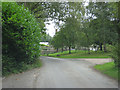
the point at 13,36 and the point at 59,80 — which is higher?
the point at 13,36

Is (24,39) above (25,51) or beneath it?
above

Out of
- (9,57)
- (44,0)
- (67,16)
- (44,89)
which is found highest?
(44,0)

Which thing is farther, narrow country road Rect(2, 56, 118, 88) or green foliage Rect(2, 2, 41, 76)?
green foliage Rect(2, 2, 41, 76)

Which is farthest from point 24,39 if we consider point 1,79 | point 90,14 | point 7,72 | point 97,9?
point 90,14

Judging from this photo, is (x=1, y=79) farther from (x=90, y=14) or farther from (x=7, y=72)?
(x=90, y=14)

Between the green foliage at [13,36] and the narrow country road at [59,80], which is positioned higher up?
the green foliage at [13,36]

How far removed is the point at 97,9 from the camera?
2781cm

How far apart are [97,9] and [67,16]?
1040cm

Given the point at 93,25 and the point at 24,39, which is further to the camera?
the point at 93,25

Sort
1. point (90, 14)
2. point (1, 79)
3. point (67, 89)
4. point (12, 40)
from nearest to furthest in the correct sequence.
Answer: point (67, 89)
point (1, 79)
point (12, 40)
point (90, 14)

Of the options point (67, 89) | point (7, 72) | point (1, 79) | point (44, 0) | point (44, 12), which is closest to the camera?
point (67, 89)

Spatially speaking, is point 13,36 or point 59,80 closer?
point 59,80

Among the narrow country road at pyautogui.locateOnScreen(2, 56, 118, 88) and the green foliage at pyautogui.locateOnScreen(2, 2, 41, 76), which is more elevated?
the green foliage at pyautogui.locateOnScreen(2, 2, 41, 76)

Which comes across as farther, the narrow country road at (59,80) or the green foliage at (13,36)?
the green foliage at (13,36)
